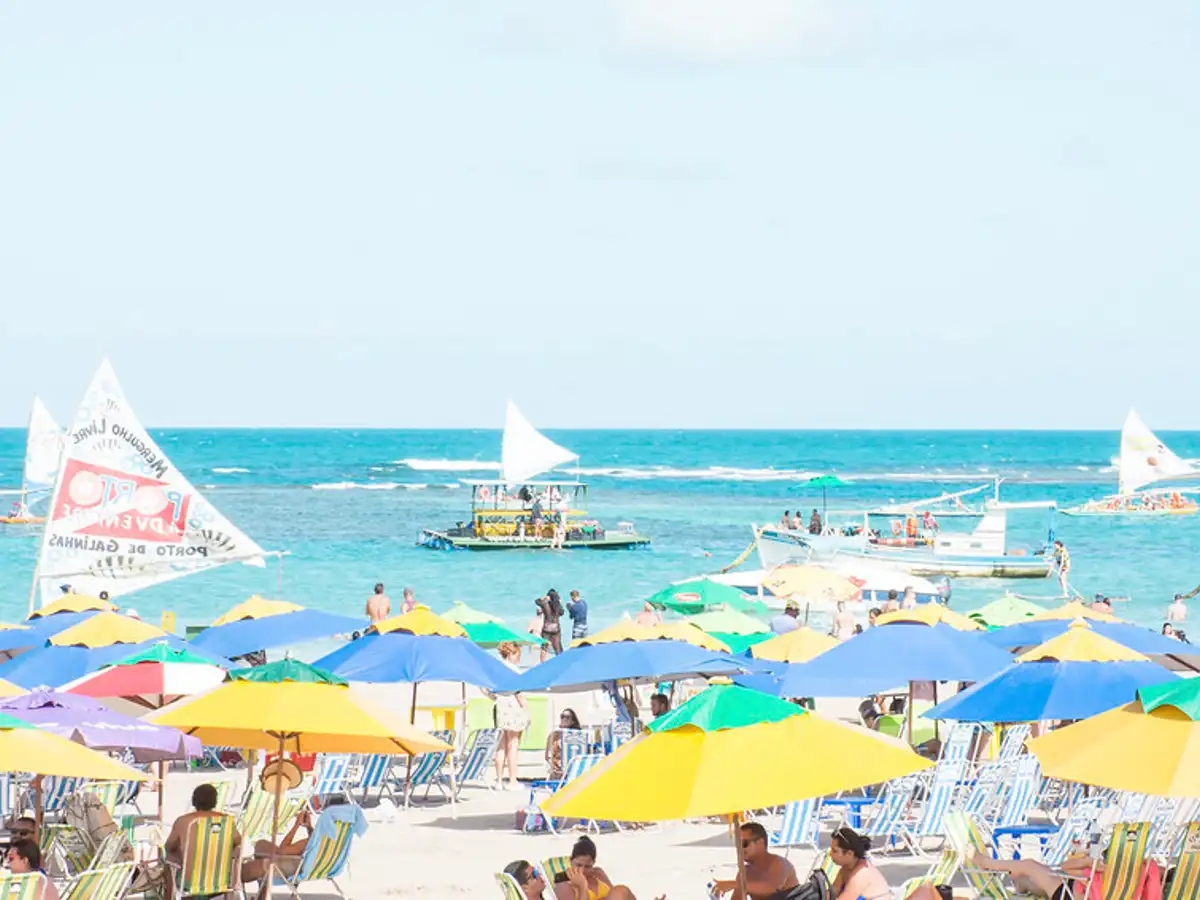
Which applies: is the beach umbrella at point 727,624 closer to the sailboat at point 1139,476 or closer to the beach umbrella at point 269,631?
the beach umbrella at point 269,631

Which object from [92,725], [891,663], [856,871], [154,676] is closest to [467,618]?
[154,676]

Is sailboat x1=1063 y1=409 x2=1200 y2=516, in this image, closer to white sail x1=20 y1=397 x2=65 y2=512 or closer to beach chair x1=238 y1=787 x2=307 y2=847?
white sail x1=20 y1=397 x2=65 y2=512

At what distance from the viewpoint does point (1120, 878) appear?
866cm

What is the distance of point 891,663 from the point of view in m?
13.2

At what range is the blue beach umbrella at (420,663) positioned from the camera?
1414cm

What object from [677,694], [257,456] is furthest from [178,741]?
[257,456]

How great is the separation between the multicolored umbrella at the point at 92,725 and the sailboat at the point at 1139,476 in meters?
73.3

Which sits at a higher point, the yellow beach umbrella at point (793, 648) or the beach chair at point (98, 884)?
the yellow beach umbrella at point (793, 648)

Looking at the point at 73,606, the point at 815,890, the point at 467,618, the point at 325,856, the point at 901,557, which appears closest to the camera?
the point at 815,890

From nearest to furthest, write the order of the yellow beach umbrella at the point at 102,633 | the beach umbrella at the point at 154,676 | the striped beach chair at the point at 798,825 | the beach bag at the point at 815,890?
the beach bag at the point at 815,890, the striped beach chair at the point at 798,825, the beach umbrella at the point at 154,676, the yellow beach umbrella at the point at 102,633

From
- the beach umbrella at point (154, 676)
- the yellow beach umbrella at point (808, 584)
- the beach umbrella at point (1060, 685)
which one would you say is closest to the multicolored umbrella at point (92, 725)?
the beach umbrella at point (154, 676)

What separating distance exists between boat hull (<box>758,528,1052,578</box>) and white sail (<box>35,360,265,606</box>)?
2511cm

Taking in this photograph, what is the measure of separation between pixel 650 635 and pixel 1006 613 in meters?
7.24

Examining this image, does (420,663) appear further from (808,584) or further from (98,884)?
(808,584)
